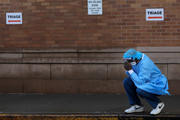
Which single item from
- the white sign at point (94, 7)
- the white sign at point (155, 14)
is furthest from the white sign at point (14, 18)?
the white sign at point (155, 14)

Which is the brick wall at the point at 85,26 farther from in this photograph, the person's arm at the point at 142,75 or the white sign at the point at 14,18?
the person's arm at the point at 142,75

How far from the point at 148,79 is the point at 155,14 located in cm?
329

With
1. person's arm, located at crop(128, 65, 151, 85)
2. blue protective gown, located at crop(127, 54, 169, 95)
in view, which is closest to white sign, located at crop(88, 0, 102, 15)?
blue protective gown, located at crop(127, 54, 169, 95)

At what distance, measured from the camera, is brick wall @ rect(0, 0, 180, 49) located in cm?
754

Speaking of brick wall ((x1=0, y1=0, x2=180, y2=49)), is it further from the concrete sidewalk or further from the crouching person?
the crouching person

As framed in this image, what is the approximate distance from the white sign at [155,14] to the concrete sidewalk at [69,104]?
230cm

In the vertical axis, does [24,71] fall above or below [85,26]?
below

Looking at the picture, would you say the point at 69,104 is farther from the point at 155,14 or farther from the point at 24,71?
the point at 155,14

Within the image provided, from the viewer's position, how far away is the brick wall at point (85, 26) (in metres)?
7.54

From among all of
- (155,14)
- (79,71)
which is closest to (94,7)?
(155,14)

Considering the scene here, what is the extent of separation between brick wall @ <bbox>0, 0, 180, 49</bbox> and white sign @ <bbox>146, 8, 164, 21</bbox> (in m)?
0.12

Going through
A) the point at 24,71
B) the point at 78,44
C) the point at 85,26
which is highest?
the point at 85,26

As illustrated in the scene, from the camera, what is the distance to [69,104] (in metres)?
6.30

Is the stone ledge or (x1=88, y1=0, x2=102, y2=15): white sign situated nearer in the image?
the stone ledge
